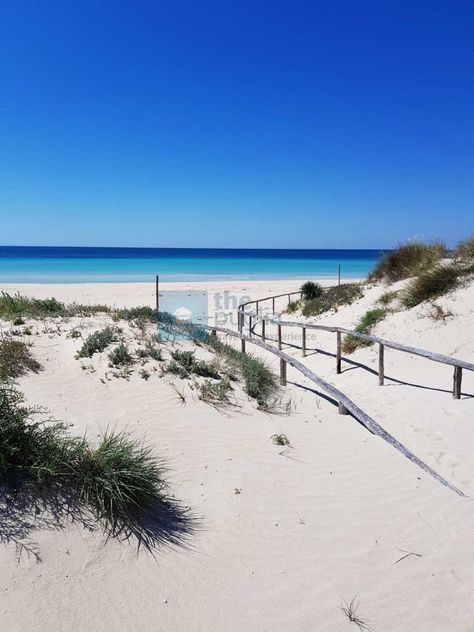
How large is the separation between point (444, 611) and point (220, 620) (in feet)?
4.75

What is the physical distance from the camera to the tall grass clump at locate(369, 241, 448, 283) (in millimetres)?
15203

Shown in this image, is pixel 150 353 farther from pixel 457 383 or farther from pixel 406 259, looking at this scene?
pixel 406 259

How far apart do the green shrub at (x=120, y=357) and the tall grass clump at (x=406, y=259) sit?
435 inches

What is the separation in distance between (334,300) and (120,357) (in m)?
11.7

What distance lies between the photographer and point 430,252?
51.1 feet

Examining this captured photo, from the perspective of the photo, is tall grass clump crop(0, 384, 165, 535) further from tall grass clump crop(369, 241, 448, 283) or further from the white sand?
tall grass clump crop(369, 241, 448, 283)

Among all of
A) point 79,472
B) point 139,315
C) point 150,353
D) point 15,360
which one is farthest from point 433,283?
point 79,472

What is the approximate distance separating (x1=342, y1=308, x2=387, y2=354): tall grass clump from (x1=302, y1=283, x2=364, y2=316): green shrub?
3005 mm

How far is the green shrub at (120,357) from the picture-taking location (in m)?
6.39

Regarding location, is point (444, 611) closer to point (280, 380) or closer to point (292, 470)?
point (292, 470)

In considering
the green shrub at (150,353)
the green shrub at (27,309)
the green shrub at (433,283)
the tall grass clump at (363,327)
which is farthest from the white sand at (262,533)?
the green shrub at (433,283)

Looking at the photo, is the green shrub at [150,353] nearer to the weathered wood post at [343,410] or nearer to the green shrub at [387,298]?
the weathered wood post at [343,410]

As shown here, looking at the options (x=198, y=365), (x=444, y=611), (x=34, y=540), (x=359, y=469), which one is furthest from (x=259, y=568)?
(x=198, y=365)

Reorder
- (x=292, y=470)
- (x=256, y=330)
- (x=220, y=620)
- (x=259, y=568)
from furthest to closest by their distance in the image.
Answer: (x=256, y=330), (x=292, y=470), (x=259, y=568), (x=220, y=620)
